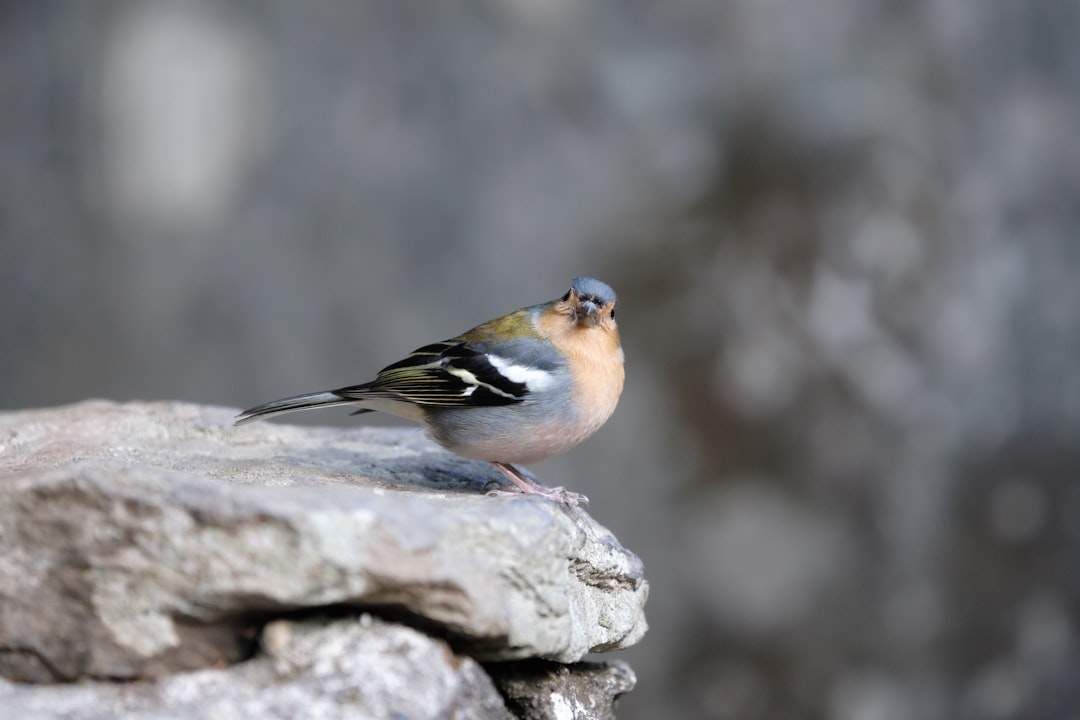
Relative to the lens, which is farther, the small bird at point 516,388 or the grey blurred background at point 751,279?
the grey blurred background at point 751,279

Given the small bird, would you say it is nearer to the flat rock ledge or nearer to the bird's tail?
the bird's tail

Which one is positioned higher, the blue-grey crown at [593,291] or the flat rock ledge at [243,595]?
the blue-grey crown at [593,291]

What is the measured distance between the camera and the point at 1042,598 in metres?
7.54

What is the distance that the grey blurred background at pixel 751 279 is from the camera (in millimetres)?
7555

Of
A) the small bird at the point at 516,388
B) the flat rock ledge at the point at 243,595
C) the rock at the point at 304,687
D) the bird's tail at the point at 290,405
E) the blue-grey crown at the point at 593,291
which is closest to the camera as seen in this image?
the rock at the point at 304,687

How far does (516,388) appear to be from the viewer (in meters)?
4.54

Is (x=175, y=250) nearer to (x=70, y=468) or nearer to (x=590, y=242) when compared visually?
(x=590, y=242)

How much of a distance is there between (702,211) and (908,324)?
1.63 metres

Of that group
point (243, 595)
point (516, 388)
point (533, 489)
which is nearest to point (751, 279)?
point (533, 489)

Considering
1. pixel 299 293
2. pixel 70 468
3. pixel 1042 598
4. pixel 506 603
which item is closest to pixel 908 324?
pixel 1042 598

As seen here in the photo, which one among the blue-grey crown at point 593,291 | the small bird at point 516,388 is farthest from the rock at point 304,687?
the blue-grey crown at point 593,291

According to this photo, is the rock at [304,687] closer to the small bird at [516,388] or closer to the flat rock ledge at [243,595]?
the flat rock ledge at [243,595]

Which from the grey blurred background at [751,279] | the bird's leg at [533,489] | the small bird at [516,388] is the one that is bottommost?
the bird's leg at [533,489]

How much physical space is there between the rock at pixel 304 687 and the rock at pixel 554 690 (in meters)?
0.59
